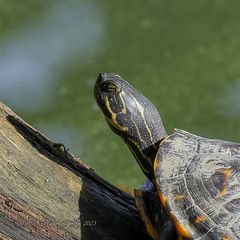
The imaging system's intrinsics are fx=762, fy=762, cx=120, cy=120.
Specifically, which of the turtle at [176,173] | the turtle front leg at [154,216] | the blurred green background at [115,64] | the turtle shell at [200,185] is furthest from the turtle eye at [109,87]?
the blurred green background at [115,64]

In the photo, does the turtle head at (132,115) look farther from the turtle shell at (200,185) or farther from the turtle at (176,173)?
the turtle shell at (200,185)

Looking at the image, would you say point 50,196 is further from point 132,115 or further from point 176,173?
point 132,115

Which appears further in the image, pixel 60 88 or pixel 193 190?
pixel 60 88

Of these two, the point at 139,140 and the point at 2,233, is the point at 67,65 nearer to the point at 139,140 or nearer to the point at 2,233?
the point at 139,140

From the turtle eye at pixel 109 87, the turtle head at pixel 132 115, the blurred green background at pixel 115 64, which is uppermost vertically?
the blurred green background at pixel 115 64

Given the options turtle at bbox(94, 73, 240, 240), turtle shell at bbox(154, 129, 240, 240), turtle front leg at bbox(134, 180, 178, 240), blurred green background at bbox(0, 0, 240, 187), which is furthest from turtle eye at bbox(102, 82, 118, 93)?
blurred green background at bbox(0, 0, 240, 187)

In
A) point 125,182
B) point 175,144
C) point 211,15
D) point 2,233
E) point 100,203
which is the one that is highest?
point 211,15

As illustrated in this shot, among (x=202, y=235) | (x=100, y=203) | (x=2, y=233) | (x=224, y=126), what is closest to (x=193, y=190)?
(x=202, y=235)

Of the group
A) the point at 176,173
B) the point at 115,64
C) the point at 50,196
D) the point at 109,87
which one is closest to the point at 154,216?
the point at 176,173

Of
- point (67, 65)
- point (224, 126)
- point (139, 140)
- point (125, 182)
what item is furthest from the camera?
point (67, 65)
